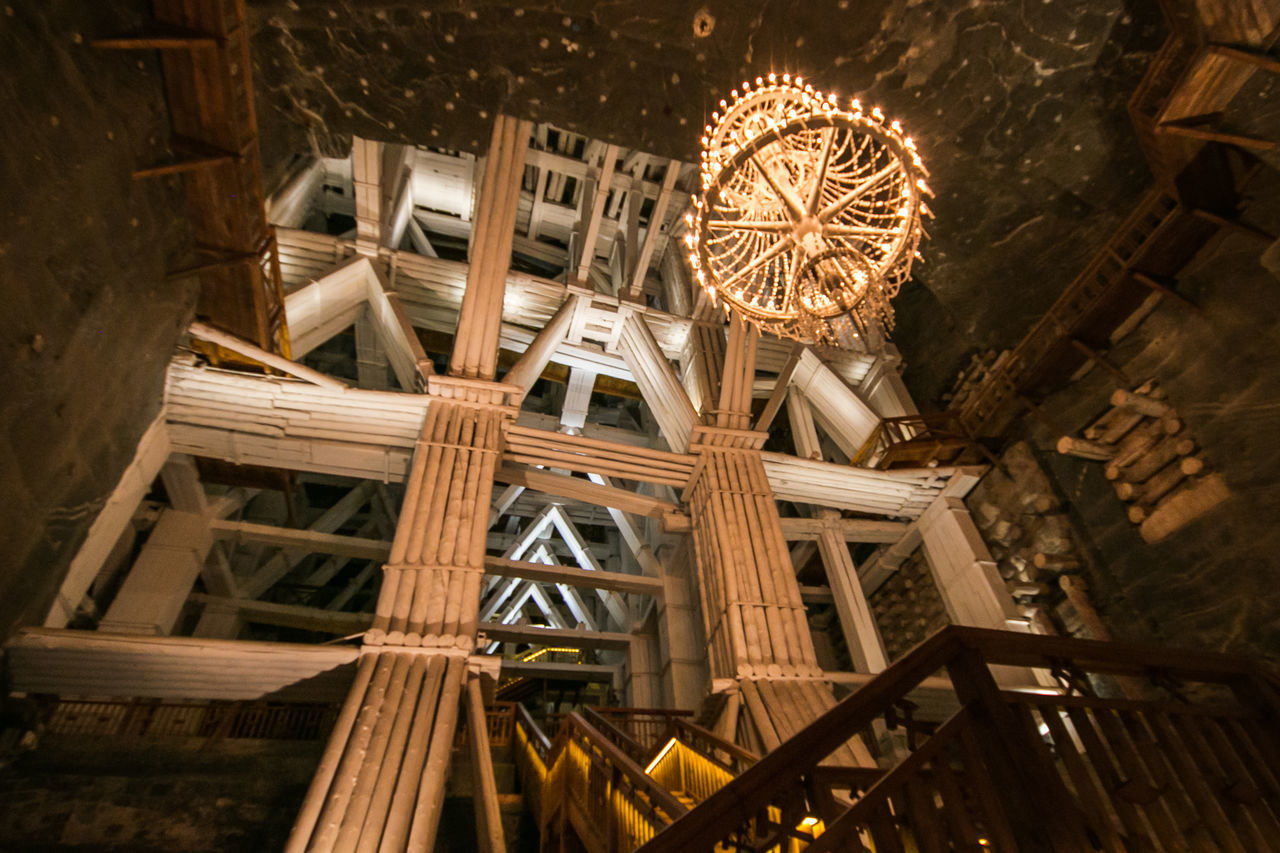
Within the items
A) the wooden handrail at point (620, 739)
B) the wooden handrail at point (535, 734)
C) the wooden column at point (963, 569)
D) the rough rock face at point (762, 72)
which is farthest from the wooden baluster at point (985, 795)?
the rough rock face at point (762, 72)

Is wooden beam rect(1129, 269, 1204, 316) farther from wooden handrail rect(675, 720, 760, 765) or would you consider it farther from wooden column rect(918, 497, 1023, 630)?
wooden handrail rect(675, 720, 760, 765)

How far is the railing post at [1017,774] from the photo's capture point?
190 centimetres

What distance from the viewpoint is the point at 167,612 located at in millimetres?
8500

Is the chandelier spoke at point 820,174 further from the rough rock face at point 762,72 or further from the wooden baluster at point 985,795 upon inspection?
the wooden baluster at point 985,795

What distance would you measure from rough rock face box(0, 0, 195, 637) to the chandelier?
15.8 ft

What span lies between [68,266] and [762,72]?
25.3 feet

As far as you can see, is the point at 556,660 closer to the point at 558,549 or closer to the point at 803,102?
the point at 558,549

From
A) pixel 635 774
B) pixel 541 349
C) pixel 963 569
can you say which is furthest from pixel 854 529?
pixel 635 774

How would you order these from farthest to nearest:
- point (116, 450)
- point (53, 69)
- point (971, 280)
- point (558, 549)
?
1. point (558, 549)
2. point (971, 280)
3. point (116, 450)
4. point (53, 69)

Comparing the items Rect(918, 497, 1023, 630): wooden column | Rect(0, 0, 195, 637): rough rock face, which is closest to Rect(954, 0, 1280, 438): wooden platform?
Rect(918, 497, 1023, 630): wooden column

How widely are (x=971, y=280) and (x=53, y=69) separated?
37.3ft

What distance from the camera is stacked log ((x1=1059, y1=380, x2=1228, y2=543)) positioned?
7.02 metres

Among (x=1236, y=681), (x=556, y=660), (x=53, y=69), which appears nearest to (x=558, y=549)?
(x=556, y=660)

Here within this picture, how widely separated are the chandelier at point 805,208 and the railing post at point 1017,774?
3583 millimetres
